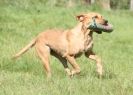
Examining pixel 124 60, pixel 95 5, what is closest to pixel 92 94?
pixel 124 60

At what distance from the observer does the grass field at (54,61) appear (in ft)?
26.9

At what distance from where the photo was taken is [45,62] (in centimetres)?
1064

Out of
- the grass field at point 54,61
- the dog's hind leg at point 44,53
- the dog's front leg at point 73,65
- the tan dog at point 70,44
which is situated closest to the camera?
the grass field at point 54,61

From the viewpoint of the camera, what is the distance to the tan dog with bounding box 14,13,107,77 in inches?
406

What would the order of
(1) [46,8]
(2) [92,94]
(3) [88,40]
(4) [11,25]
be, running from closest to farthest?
1. (2) [92,94]
2. (3) [88,40]
3. (4) [11,25]
4. (1) [46,8]

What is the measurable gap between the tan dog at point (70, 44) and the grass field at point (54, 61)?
1.07 feet

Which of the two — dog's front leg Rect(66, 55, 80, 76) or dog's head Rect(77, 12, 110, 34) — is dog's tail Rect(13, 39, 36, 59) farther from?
dog's head Rect(77, 12, 110, 34)

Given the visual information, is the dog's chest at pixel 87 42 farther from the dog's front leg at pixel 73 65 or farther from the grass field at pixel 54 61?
the grass field at pixel 54 61

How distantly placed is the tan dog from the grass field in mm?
327

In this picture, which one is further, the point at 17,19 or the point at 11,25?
the point at 17,19

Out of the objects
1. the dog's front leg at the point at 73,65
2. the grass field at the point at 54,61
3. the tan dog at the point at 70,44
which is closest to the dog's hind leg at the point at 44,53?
the tan dog at the point at 70,44

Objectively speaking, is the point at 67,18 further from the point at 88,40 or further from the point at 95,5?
the point at 88,40

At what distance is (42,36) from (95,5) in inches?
599

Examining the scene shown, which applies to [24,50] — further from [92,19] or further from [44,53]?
[92,19]
